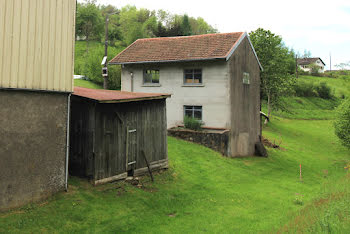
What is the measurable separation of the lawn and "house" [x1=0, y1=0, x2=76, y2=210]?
2.58ft

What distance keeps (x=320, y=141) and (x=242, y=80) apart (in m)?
19.0

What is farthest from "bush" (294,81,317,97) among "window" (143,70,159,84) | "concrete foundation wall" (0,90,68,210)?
"concrete foundation wall" (0,90,68,210)

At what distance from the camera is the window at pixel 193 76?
25606mm

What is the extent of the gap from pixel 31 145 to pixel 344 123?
29.0 m

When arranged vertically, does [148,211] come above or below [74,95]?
below

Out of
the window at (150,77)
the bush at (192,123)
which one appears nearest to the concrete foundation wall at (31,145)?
the bush at (192,123)

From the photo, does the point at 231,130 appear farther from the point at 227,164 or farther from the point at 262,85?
the point at 262,85

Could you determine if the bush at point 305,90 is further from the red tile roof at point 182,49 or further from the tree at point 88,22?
the tree at point 88,22

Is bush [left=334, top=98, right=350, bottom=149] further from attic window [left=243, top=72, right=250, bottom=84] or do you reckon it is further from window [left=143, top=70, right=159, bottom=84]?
window [left=143, top=70, right=159, bottom=84]

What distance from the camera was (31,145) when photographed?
33.1 ft

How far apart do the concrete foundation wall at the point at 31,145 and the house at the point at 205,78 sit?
15313 mm

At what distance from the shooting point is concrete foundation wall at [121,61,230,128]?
24.5m

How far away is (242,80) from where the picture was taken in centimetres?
2634

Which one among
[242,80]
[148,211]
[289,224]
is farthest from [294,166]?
[148,211]
